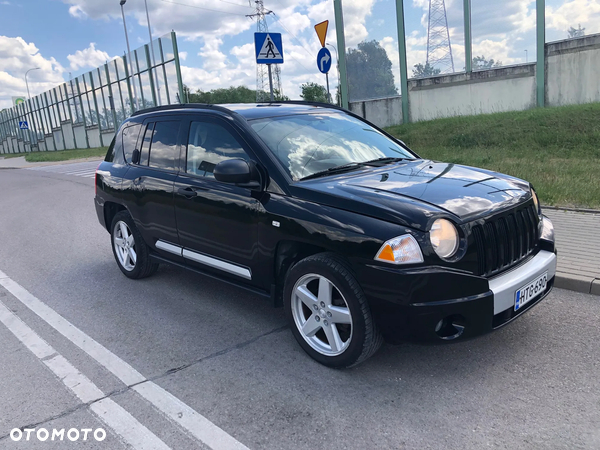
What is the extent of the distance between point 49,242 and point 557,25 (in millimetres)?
13487

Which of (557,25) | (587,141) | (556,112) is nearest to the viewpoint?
(587,141)

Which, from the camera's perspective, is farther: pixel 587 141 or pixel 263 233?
pixel 587 141

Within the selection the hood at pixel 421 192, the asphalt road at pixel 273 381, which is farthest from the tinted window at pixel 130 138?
the hood at pixel 421 192

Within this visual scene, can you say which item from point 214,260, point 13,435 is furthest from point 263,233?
point 13,435

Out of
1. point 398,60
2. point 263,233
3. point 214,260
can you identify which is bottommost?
point 214,260

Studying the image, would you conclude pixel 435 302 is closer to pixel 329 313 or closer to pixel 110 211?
pixel 329 313

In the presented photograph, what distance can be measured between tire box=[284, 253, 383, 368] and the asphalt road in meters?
0.15

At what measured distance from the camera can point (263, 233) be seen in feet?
12.4

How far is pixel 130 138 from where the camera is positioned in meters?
5.57

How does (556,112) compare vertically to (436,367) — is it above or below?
above

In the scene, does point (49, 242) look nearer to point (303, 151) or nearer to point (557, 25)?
point (303, 151)

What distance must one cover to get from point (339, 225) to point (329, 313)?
2.02 ft

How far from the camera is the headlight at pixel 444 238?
9.87 ft

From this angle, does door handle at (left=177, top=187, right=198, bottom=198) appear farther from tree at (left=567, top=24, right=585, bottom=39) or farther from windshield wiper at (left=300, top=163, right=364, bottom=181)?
tree at (left=567, top=24, right=585, bottom=39)
